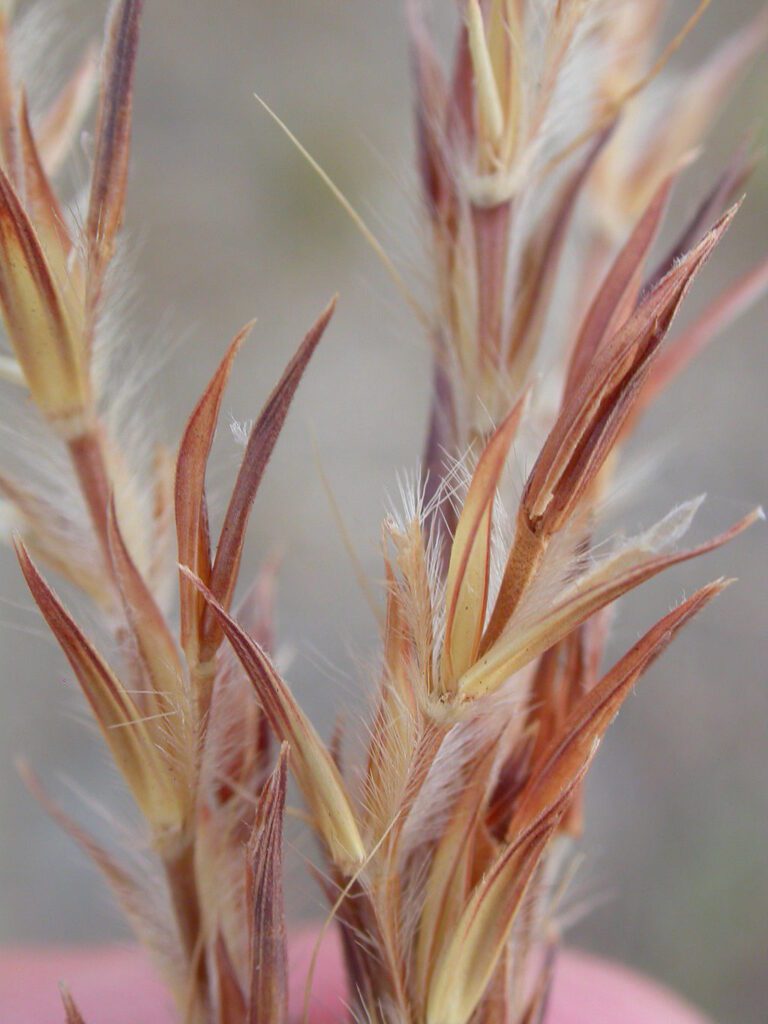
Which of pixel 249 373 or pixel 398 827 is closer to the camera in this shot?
pixel 398 827

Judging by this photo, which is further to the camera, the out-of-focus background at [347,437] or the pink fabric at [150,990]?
the out-of-focus background at [347,437]

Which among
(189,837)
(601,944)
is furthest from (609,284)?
(601,944)

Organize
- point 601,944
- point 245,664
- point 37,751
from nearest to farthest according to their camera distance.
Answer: point 245,664 → point 601,944 → point 37,751

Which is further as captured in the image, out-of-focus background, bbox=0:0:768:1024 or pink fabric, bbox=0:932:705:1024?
out-of-focus background, bbox=0:0:768:1024

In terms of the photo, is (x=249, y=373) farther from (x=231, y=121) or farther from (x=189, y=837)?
(x=189, y=837)
